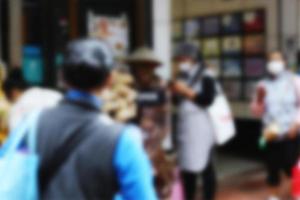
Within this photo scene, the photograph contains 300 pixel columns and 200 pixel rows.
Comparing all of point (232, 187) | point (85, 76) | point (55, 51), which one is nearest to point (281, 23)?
point (232, 187)

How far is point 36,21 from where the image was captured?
7.12 metres

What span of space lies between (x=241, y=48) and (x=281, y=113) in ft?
13.2

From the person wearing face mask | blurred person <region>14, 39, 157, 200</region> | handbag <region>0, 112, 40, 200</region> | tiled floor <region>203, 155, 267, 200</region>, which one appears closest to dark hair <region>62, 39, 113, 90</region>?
blurred person <region>14, 39, 157, 200</region>

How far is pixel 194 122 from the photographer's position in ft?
20.7

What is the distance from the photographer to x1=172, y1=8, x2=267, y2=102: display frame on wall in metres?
10.8

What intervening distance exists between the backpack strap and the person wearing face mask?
507 centimetres

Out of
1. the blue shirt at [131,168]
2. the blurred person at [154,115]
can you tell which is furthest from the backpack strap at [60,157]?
the blurred person at [154,115]

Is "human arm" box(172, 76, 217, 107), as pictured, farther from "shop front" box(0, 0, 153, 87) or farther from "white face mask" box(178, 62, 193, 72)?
"shop front" box(0, 0, 153, 87)

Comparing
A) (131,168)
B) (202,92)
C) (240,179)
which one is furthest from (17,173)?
(240,179)

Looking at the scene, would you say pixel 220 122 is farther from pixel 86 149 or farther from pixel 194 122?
pixel 86 149

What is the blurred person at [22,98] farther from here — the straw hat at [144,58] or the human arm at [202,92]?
the human arm at [202,92]

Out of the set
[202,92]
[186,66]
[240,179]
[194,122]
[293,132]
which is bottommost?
[240,179]

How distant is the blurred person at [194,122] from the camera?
618cm

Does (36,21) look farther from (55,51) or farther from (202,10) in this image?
(202,10)
